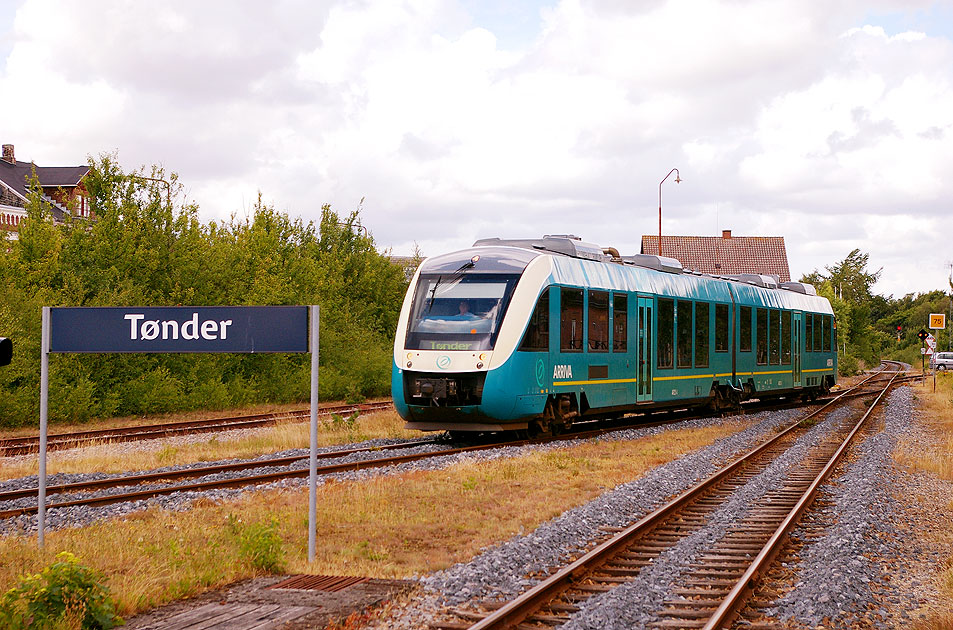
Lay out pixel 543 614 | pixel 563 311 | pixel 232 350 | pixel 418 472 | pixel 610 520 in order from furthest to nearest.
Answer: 1. pixel 563 311
2. pixel 418 472
3. pixel 610 520
4. pixel 232 350
5. pixel 543 614

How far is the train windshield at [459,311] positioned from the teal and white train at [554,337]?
2cm

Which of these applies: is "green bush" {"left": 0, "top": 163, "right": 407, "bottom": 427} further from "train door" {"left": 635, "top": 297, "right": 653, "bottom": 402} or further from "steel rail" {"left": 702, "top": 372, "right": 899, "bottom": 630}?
"steel rail" {"left": 702, "top": 372, "right": 899, "bottom": 630}

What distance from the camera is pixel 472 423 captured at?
17000mm

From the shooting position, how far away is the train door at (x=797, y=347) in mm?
30391

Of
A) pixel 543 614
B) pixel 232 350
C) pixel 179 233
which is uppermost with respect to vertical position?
pixel 179 233

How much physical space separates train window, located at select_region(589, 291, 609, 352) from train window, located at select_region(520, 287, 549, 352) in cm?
184

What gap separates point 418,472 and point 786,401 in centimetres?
2301

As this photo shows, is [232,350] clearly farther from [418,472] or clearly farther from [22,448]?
[22,448]

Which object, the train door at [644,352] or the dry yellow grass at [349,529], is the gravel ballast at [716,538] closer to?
the dry yellow grass at [349,529]

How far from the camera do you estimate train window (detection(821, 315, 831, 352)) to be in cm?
3369

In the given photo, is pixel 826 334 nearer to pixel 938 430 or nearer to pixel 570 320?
pixel 938 430

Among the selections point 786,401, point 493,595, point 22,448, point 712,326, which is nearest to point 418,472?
point 493,595

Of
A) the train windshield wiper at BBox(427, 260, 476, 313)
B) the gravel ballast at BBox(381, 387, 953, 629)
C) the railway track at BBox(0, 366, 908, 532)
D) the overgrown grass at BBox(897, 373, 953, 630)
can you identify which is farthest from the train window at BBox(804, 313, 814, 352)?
the gravel ballast at BBox(381, 387, 953, 629)

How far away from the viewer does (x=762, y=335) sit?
1091 inches
